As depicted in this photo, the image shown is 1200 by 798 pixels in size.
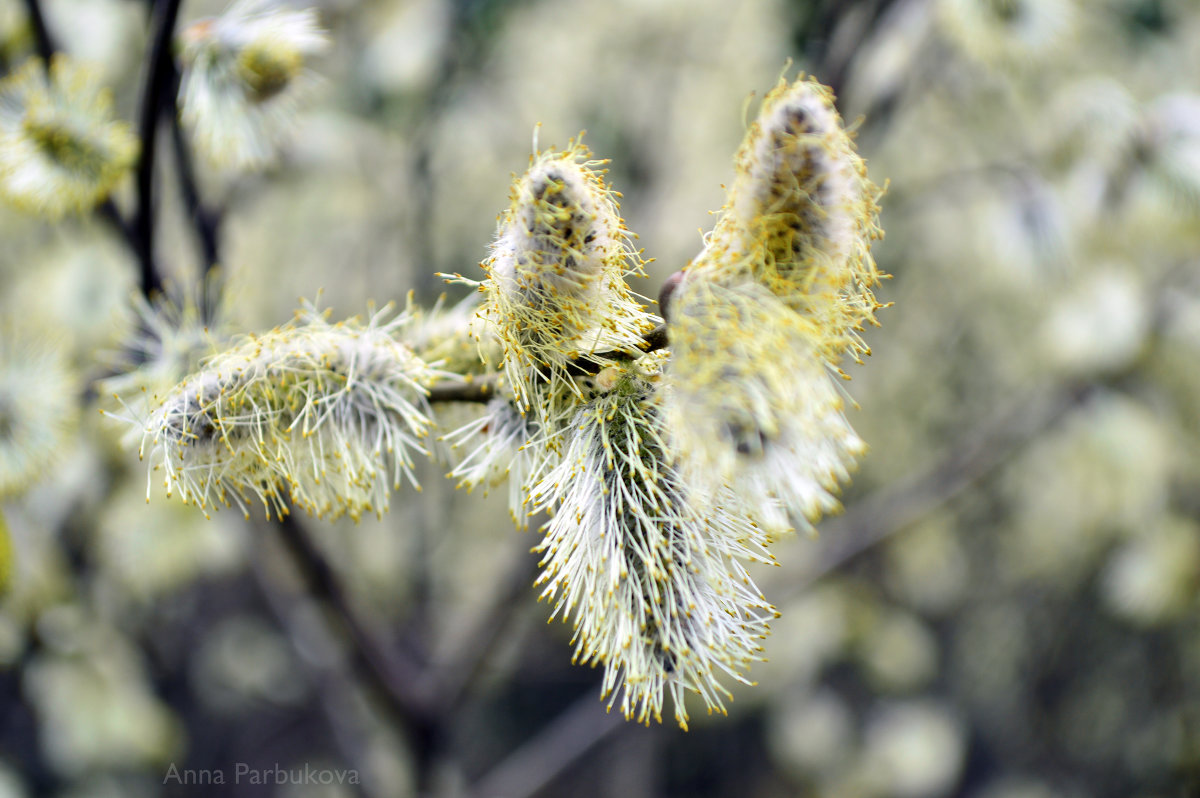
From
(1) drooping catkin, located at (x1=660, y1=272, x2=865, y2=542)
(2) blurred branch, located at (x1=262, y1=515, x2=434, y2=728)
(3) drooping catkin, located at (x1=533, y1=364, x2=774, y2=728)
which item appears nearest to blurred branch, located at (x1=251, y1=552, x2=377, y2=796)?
(2) blurred branch, located at (x1=262, y1=515, x2=434, y2=728)

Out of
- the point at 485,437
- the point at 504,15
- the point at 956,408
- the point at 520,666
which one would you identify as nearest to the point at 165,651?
the point at 520,666

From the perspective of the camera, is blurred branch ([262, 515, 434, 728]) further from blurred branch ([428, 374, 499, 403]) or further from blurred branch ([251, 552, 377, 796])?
blurred branch ([428, 374, 499, 403])

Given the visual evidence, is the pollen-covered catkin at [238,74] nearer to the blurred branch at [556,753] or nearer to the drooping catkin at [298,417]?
the drooping catkin at [298,417]

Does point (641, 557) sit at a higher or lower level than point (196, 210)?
higher

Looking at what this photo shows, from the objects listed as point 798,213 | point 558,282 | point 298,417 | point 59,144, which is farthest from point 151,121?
point 798,213

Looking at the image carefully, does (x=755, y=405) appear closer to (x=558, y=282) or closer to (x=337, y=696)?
(x=558, y=282)

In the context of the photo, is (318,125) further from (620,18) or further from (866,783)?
(866,783)
